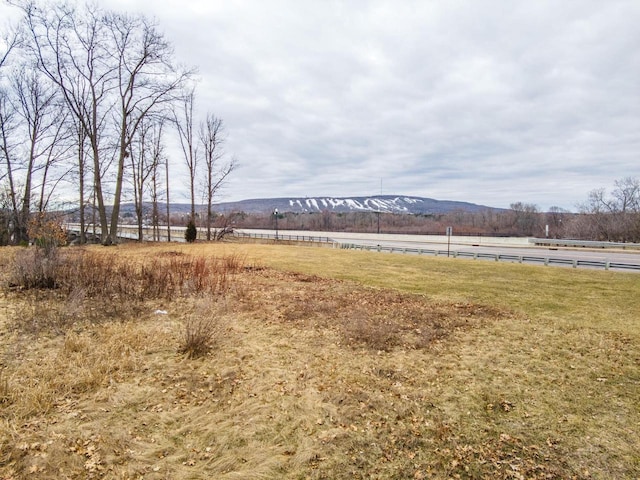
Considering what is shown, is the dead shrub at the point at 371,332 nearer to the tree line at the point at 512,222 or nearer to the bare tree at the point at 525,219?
the tree line at the point at 512,222

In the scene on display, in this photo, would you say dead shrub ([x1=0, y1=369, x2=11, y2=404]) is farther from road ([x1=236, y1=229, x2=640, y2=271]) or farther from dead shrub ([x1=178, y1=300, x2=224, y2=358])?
road ([x1=236, y1=229, x2=640, y2=271])

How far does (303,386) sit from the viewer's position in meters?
4.62

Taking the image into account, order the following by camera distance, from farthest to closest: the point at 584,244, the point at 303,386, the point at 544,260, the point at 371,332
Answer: the point at 584,244, the point at 544,260, the point at 371,332, the point at 303,386

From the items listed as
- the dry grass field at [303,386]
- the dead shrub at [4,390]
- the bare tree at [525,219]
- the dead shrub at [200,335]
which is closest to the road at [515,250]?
the dry grass field at [303,386]

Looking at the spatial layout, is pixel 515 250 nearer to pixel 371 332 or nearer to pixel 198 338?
pixel 371 332

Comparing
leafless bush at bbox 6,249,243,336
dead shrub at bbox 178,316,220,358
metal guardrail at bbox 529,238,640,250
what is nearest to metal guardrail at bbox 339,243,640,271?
metal guardrail at bbox 529,238,640,250

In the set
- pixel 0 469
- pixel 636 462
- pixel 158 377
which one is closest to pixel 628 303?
pixel 636 462

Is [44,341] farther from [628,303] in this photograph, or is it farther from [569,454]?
[628,303]

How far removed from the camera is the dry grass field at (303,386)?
3.20 meters

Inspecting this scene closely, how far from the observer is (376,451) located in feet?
11.1

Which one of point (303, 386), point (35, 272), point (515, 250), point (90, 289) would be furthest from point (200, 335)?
point (515, 250)

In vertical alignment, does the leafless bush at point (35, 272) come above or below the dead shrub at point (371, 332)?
above

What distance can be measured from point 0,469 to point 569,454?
517 centimetres

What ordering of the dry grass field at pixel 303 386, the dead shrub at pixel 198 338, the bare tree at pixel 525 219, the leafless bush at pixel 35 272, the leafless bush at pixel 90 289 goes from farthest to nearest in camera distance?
1. the bare tree at pixel 525 219
2. the leafless bush at pixel 35 272
3. the leafless bush at pixel 90 289
4. the dead shrub at pixel 198 338
5. the dry grass field at pixel 303 386
